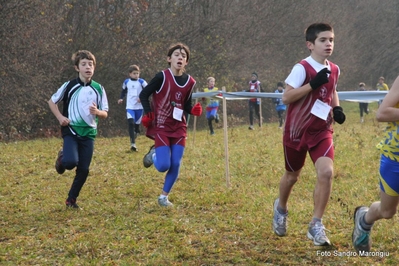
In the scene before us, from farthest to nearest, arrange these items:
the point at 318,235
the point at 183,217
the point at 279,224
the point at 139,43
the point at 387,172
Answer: the point at 139,43 → the point at 183,217 → the point at 279,224 → the point at 318,235 → the point at 387,172

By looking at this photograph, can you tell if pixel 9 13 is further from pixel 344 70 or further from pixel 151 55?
pixel 344 70

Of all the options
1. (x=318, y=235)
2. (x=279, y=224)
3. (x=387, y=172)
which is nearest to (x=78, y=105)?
(x=279, y=224)

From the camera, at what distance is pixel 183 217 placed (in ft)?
23.7

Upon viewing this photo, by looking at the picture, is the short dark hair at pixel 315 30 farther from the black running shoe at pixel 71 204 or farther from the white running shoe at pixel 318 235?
the black running shoe at pixel 71 204

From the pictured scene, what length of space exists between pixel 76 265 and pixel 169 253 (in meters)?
0.84

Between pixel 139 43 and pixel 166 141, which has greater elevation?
pixel 139 43

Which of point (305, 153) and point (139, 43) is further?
point (139, 43)

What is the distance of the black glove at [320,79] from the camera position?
17.8ft

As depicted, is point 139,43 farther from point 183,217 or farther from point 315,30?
point 315,30

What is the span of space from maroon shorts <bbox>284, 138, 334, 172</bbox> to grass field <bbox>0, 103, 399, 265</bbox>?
749 millimetres

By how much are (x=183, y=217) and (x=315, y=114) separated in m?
2.36

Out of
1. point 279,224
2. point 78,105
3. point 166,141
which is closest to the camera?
point 279,224

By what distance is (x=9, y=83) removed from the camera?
794 inches

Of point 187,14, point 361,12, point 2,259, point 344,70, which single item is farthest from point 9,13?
point 361,12
